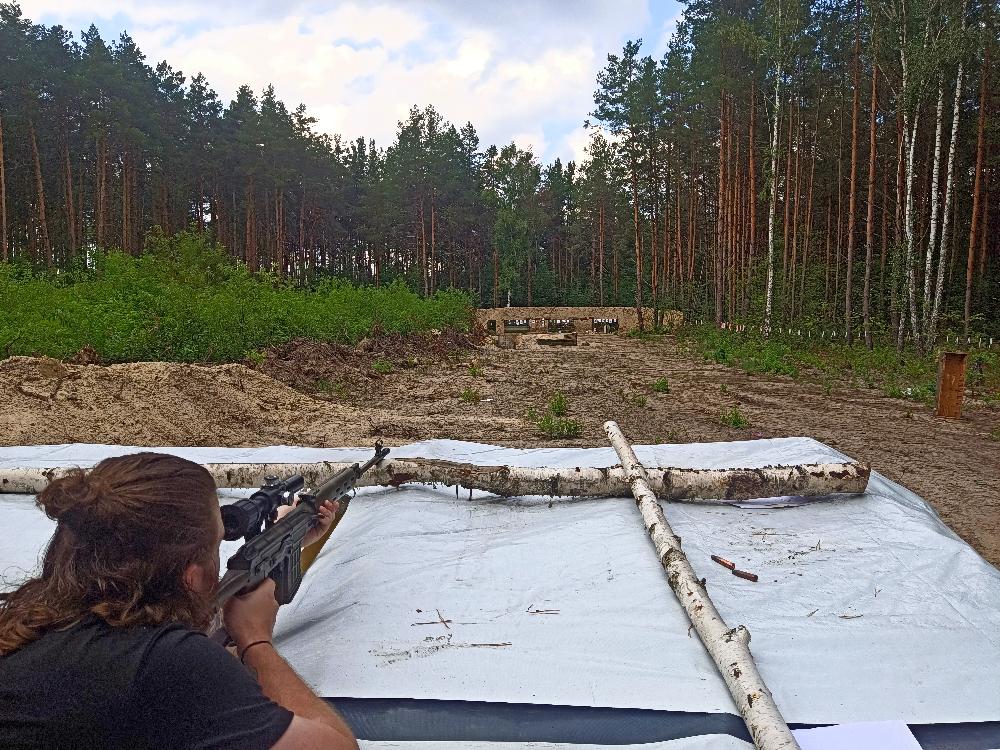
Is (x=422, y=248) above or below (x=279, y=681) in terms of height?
above

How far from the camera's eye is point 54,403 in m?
7.79

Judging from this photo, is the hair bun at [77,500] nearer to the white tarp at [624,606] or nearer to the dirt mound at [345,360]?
the white tarp at [624,606]

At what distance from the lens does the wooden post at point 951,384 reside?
920 centimetres

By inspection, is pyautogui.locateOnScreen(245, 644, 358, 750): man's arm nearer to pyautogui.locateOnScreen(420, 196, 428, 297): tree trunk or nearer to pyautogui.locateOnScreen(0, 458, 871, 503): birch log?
pyautogui.locateOnScreen(0, 458, 871, 503): birch log

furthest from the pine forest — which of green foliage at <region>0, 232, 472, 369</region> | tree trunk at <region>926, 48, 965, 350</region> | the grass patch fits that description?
the grass patch

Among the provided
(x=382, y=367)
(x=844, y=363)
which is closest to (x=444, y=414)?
(x=382, y=367)

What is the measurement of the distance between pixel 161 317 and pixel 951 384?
11.7 metres

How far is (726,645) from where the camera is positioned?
2152 millimetres

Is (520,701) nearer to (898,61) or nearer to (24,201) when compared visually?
(898,61)

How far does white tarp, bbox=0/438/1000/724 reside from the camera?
210cm

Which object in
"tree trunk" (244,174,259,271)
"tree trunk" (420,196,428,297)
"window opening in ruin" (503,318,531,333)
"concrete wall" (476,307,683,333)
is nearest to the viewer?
"tree trunk" (244,174,259,271)

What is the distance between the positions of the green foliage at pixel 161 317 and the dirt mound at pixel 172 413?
1615 mm

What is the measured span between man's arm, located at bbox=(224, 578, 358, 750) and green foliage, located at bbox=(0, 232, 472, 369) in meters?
9.96

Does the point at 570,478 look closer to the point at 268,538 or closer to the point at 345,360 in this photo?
the point at 268,538
